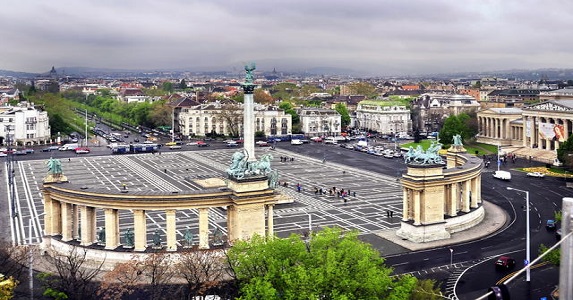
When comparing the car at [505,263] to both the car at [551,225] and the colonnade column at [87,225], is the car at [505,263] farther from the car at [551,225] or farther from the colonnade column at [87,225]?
the colonnade column at [87,225]

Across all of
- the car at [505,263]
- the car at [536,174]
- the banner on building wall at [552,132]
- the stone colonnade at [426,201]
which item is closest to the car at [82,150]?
the car at [536,174]

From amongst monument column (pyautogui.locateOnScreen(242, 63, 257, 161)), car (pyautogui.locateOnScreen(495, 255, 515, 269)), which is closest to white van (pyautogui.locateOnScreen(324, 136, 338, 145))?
monument column (pyautogui.locateOnScreen(242, 63, 257, 161))

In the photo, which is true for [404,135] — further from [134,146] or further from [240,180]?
[240,180]

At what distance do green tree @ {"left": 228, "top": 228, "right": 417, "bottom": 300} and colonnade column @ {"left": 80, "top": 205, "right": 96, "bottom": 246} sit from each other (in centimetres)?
1824

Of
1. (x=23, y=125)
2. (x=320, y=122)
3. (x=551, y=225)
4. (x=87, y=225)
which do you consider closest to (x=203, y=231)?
(x=87, y=225)

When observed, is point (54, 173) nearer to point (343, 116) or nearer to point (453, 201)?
point (453, 201)

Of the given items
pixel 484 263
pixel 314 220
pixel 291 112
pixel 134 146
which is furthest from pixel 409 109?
pixel 484 263

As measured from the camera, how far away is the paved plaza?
204ft

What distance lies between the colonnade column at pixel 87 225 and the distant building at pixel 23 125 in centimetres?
10611

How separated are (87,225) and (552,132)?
99423mm

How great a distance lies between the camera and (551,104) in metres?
121

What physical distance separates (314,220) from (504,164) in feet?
193

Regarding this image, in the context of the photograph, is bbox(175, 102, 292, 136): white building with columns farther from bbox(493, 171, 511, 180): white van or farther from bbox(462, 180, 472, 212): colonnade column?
bbox(462, 180, 472, 212): colonnade column

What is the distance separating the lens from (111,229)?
45438 millimetres
